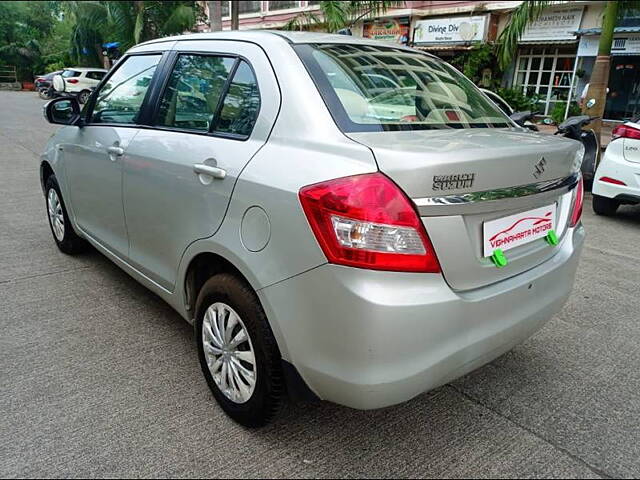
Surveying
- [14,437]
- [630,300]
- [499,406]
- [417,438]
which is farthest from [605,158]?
[14,437]

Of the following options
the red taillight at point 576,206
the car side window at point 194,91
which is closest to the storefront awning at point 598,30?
the red taillight at point 576,206

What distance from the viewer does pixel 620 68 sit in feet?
59.3

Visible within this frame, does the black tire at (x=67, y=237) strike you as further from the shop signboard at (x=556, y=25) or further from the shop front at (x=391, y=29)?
the shop front at (x=391, y=29)

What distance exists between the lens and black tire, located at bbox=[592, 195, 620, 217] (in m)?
6.53

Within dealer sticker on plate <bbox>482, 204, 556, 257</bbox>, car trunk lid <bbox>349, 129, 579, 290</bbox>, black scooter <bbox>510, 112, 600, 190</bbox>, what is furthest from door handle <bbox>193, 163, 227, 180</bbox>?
black scooter <bbox>510, 112, 600, 190</bbox>

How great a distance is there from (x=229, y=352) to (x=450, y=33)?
70.2 feet

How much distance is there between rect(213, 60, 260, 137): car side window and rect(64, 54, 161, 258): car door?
2.81ft

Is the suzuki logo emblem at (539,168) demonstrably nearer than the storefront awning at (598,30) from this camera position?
Yes

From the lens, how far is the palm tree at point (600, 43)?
8.73m

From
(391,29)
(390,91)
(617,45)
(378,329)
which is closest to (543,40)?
(617,45)

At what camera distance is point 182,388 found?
271 cm

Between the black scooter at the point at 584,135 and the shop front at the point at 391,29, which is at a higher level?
the shop front at the point at 391,29

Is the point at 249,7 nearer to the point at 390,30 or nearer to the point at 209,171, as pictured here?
the point at 390,30

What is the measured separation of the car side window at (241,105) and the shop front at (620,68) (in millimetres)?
18095
